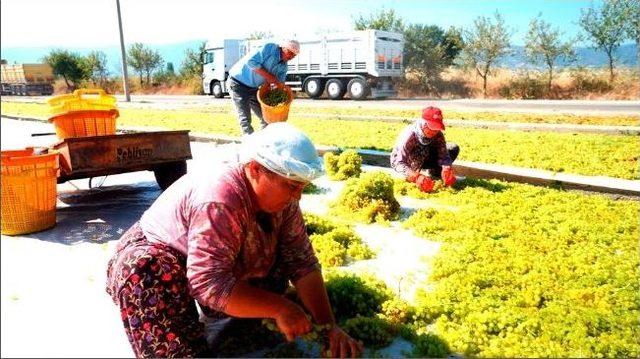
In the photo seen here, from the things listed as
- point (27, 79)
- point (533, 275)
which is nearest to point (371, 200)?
point (533, 275)

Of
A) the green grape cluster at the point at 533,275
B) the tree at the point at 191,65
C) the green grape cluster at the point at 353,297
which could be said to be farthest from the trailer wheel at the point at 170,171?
the tree at the point at 191,65

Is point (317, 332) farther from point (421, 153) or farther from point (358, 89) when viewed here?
point (358, 89)

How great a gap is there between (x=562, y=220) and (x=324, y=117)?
1018cm

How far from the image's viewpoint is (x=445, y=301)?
320 centimetres

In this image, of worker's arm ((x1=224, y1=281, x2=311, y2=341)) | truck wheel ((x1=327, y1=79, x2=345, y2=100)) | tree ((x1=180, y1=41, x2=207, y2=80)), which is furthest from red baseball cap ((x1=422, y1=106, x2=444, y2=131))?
tree ((x1=180, y1=41, x2=207, y2=80))

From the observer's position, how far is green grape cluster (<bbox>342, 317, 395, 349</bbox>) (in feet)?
9.18

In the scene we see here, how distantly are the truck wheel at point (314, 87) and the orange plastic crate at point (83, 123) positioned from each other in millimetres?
20005

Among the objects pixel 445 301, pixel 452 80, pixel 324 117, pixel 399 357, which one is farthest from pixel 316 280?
pixel 452 80

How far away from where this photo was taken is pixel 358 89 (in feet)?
79.9

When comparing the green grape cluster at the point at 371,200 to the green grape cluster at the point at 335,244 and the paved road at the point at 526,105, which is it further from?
the paved road at the point at 526,105

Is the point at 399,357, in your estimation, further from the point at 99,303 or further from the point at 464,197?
the point at 464,197

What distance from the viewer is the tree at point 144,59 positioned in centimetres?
4604

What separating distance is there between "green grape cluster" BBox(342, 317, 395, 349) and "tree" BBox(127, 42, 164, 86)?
47.0m

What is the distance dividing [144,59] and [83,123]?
43.8 metres
